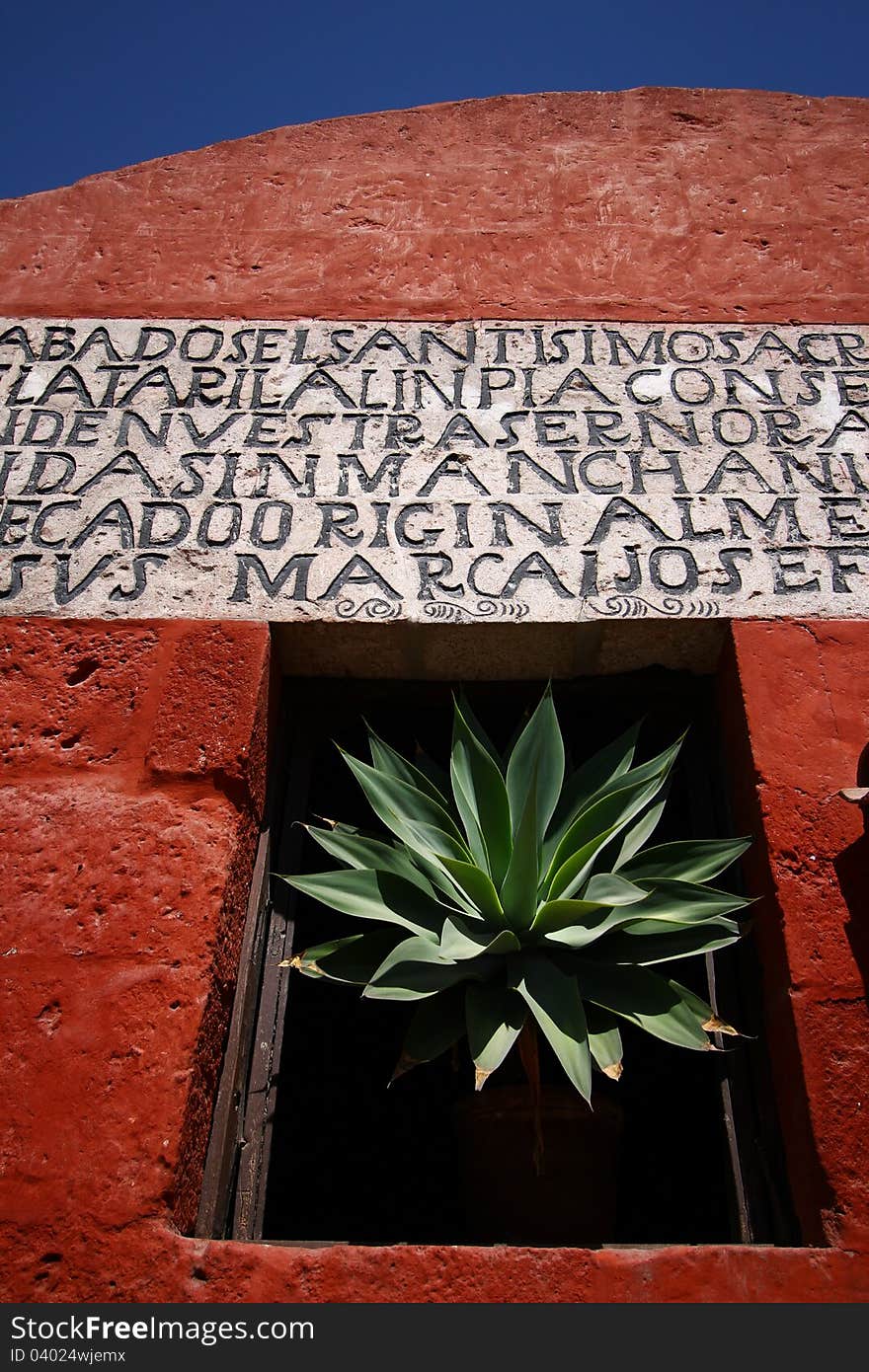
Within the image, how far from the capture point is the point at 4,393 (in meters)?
3.02

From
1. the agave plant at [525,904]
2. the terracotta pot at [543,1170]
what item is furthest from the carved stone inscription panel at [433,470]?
the terracotta pot at [543,1170]

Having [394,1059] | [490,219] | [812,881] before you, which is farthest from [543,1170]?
[490,219]

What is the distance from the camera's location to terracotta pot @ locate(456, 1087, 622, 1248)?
2.06 metres

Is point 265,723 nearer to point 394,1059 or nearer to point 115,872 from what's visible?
point 115,872

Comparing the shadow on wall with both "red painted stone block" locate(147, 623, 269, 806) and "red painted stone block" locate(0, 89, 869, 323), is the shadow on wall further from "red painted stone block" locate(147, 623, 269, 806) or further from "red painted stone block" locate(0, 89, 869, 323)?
"red painted stone block" locate(0, 89, 869, 323)

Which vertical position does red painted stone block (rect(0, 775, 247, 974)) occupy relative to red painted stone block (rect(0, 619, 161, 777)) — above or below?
below

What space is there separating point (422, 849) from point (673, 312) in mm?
1811

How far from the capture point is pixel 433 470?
2.83 metres

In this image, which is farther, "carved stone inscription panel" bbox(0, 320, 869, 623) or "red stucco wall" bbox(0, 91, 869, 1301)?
"carved stone inscription panel" bbox(0, 320, 869, 623)

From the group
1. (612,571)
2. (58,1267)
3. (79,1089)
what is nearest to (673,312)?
(612,571)

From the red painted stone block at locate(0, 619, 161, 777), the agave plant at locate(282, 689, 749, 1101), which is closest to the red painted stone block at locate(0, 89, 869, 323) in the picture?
the red painted stone block at locate(0, 619, 161, 777)

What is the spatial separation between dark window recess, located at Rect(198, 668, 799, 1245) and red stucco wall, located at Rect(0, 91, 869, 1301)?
16 centimetres

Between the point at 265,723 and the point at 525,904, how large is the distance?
2.68ft

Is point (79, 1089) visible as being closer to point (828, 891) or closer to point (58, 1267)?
point (58, 1267)
